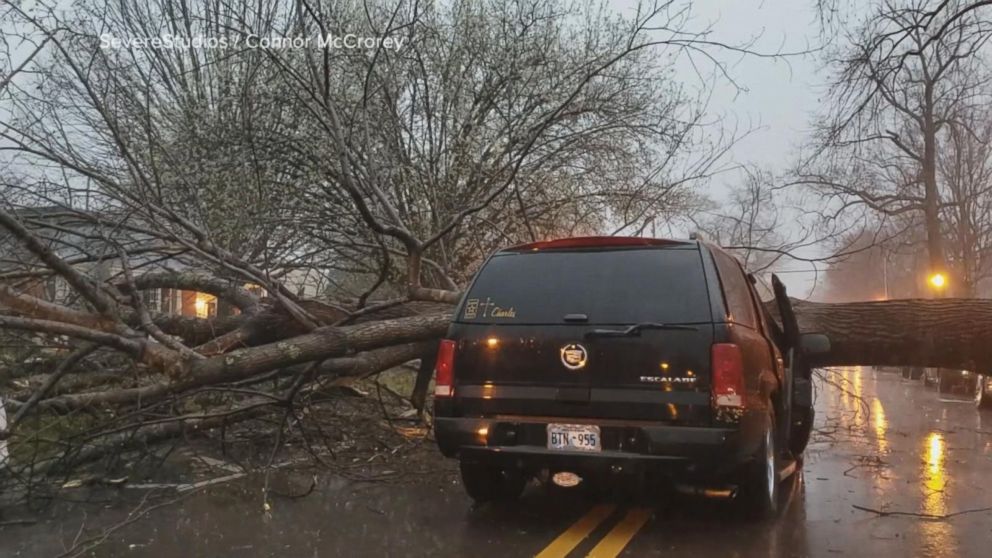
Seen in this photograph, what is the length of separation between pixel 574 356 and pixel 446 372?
2.63 ft

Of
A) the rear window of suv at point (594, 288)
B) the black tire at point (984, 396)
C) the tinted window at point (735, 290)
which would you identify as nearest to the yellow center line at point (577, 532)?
the rear window of suv at point (594, 288)

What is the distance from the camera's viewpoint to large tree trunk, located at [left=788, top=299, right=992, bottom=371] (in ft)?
26.0

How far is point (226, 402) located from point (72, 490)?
176cm

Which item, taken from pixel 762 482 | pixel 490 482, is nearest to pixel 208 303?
pixel 490 482

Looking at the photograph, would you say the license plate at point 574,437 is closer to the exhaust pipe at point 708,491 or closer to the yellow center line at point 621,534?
the yellow center line at point 621,534

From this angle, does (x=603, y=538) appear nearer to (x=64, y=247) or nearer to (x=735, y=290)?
(x=735, y=290)

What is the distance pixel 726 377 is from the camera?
15.1 ft

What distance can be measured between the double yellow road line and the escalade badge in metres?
1.01

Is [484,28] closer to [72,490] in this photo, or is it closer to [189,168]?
[189,168]

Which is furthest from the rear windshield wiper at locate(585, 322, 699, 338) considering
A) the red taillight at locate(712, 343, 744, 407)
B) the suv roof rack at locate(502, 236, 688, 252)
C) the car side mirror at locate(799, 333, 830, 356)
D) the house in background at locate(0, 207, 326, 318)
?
the house in background at locate(0, 207, 326, 318)

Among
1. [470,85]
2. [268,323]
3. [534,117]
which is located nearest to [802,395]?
[268,323]

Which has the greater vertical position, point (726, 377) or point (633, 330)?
point (633, 330)

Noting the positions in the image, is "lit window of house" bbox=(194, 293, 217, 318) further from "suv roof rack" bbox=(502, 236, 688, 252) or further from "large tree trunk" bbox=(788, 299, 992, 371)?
"large tree trunk" bbox=(788, 299, 992, 371)

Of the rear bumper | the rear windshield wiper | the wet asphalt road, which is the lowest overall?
the wet asphalt road
